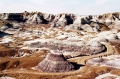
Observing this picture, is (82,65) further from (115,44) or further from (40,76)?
(115,44)

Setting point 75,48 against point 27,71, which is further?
point 75,48

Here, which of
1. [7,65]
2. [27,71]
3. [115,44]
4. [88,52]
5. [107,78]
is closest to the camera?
[107,78]

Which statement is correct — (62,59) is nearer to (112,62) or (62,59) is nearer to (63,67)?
(63,67)

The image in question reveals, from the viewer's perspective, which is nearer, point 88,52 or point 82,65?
point 82,65

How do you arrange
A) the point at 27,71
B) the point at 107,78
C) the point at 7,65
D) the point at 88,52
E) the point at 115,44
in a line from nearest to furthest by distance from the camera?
→ the point at 107,78
the point at 27,71
the point at 7,65
the point at 88,52
the point at 115,44

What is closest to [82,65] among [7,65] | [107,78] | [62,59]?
[62,59]

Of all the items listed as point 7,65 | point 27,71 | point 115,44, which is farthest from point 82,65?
point 115,44
